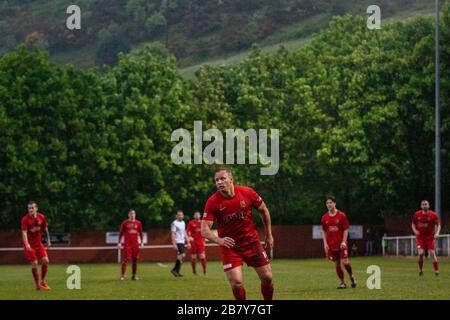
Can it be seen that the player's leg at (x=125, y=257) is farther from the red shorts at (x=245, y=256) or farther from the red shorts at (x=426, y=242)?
the red shorts at (x=245, y=256)

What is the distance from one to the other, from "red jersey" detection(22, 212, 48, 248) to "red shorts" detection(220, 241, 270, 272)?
455 inches

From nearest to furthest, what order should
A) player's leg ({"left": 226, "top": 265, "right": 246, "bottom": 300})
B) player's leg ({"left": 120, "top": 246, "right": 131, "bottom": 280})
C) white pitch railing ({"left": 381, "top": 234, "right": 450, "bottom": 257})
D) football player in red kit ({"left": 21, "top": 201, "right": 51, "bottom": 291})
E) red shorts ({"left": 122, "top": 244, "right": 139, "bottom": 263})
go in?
player's leg ({"left": 226, "top": 265, "right": 246, "bottom": 300}) → football player in red kit ({"left": 21, "top": 201, "right": 51, "bottom": 291}) → player's leg ({"left": 120, "top": 246, "right": 131, "bottom": 280}) → red shorts ({"left": 122, "top": 244, "right": 139, "bottom": 263}) → white pitch railing ({"left": 381, "top": 234, "right": 450, "bottom": 257})

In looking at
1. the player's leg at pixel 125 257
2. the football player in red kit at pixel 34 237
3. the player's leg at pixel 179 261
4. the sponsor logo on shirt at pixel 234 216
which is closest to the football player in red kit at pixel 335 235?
the football player in red kit at pixel 34 237

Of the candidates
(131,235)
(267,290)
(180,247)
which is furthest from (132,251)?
(267,290)

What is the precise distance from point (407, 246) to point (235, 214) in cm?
4366

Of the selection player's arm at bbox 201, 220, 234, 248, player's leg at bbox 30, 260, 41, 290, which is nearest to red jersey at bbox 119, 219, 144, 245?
player's leg at bbox 30, 260, 41, 290

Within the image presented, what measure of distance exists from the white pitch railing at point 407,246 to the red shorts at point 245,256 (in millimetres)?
35462

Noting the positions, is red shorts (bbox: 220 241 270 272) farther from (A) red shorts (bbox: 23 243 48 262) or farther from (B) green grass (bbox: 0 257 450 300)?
(A) red shorts (bbox: 23 243 48 262)

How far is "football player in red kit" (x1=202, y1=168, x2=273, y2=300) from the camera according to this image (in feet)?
59.6

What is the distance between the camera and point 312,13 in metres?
193

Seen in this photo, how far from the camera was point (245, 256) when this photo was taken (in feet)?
60.8

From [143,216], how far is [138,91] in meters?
8.87

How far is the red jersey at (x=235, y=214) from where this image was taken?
1827 centimetres

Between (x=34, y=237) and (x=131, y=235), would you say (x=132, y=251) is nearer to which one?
(x=131, y=235)
